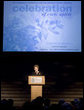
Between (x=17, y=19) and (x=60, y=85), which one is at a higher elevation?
(x=17, y=19)

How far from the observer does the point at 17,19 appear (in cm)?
783

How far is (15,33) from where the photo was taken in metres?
7.84

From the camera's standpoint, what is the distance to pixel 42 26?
7.86 metres

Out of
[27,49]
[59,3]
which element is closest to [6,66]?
[27,49]

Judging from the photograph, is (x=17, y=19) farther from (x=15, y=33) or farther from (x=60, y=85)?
(x=60, y=85)

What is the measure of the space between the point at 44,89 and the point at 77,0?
125 inches

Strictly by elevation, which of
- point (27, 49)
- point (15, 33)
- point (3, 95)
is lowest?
point (3, 95)

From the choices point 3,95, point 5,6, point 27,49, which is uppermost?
point 5,6

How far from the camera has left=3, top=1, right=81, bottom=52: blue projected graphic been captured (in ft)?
25.6

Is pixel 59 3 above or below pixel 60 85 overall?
above

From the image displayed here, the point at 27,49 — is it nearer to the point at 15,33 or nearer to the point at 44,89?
the point at 15,33

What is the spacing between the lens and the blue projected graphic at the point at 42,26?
7.81 m

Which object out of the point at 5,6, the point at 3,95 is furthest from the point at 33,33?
the point at 3,95

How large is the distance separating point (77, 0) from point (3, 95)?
4053 mm
